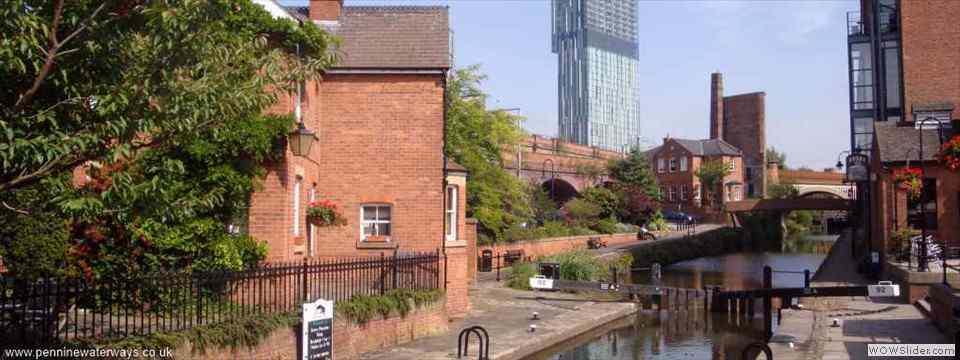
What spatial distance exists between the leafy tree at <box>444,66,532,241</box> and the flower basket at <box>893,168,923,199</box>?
16789mm

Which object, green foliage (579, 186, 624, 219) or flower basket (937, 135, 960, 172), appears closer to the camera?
flower basket (937, 135, 960, 172)

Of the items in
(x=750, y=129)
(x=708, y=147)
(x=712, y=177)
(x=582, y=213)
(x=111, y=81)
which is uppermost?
(x=750, y=129)

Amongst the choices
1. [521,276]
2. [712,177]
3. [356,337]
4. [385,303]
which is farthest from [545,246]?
[712,177]

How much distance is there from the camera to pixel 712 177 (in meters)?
79.0

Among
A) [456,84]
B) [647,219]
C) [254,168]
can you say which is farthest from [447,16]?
[647,219]

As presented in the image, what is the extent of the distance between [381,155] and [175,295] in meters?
7.92

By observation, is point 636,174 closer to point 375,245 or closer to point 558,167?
point 558,167

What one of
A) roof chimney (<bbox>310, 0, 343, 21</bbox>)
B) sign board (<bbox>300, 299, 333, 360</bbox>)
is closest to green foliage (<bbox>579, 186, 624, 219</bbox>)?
roof chimney (<bbox>310, 0, 343, 21</bbox>)

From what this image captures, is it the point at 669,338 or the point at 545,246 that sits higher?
the point at 545,246

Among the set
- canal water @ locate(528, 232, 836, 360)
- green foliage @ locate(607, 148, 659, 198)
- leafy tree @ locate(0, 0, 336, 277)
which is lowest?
canal water @ locate(528, 232, 836, 360)

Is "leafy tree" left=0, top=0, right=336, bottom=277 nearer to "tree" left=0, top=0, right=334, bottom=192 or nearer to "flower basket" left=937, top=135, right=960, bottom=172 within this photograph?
"tree" left=0, top=0, right=334, bottom=192

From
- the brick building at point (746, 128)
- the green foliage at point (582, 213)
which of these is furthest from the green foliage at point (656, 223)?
the brick building at point (746, 128)

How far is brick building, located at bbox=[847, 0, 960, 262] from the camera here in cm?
2625

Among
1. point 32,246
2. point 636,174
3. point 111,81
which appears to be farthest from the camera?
point 636,174
